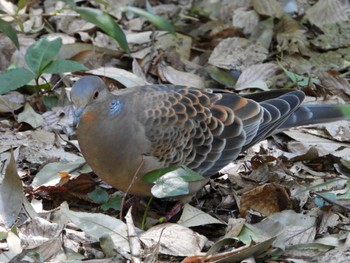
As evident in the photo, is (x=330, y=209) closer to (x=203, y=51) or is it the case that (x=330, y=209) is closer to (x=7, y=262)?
(x=7, y=262)

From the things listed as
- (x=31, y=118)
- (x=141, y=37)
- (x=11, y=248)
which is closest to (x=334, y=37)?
(x=141, y=37)

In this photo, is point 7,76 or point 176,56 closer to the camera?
point 7,76

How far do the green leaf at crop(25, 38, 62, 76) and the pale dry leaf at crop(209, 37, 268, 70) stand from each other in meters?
1.56

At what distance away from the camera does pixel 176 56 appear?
22.0ft

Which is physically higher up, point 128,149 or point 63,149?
point 128,149

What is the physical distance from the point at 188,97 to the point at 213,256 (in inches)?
50.9

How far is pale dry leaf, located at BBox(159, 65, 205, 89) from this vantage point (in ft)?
21.0

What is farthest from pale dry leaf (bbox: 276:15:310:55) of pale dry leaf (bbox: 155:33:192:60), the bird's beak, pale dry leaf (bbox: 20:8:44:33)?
the bird's beak

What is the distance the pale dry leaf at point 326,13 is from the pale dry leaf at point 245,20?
21.1 inches

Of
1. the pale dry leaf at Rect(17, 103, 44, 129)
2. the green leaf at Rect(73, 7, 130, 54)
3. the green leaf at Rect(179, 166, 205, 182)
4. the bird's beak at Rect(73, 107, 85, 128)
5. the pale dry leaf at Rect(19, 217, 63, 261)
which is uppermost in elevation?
the bird's beak at Rect(73, 107, 85, 128)

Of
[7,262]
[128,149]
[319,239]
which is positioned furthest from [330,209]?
[7,262]

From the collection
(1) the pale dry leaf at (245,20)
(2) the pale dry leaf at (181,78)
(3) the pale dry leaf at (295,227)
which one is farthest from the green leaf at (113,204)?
(1) the pale dry leaf at (245,20)

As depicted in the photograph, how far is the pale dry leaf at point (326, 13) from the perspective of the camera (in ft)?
24.0

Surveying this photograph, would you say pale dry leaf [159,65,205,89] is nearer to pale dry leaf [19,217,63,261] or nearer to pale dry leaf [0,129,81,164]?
pale dry leaf [0,129,81,164]
